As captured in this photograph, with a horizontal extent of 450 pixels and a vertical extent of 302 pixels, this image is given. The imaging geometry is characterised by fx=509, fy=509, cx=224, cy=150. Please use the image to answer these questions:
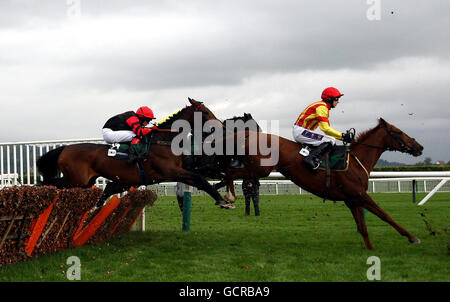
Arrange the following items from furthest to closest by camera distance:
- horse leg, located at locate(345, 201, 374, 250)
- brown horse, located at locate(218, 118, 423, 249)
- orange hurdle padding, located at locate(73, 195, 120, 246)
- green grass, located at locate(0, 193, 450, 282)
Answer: brown horse, located at locate(218, 118, 423, 249)
horse leg, located at locate(345, 201, 374, 250)
orange hurdle padding, located at locate(73, 195, 120, 246)
green grass, located at locate(0, 193, 450, 282)

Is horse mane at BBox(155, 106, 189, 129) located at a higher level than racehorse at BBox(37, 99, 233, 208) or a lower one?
higher

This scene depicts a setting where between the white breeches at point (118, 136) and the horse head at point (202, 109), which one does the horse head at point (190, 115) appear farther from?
the white breeches at point (118, 136)

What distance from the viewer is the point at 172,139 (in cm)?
717

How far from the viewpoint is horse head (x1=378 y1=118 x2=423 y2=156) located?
7.03 meters

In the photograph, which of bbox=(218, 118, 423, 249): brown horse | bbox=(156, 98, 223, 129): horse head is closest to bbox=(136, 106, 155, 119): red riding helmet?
bbox=(156, 98, 223, 129): horse head

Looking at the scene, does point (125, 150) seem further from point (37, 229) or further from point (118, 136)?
point (37, 229)

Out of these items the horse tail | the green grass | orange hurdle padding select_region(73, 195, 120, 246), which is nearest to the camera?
the green grass

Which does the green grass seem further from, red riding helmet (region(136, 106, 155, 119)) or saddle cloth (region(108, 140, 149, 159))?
red riding helmet (region(136, 106, 155, 119))

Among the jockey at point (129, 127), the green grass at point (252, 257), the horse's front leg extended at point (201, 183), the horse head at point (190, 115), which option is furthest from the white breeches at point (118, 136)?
the green grass at point (252, 257)

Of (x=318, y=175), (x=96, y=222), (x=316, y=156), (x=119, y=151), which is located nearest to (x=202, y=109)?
(x=119, y=151)

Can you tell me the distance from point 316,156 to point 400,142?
1.31m

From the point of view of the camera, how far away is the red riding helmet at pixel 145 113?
7253 mm
